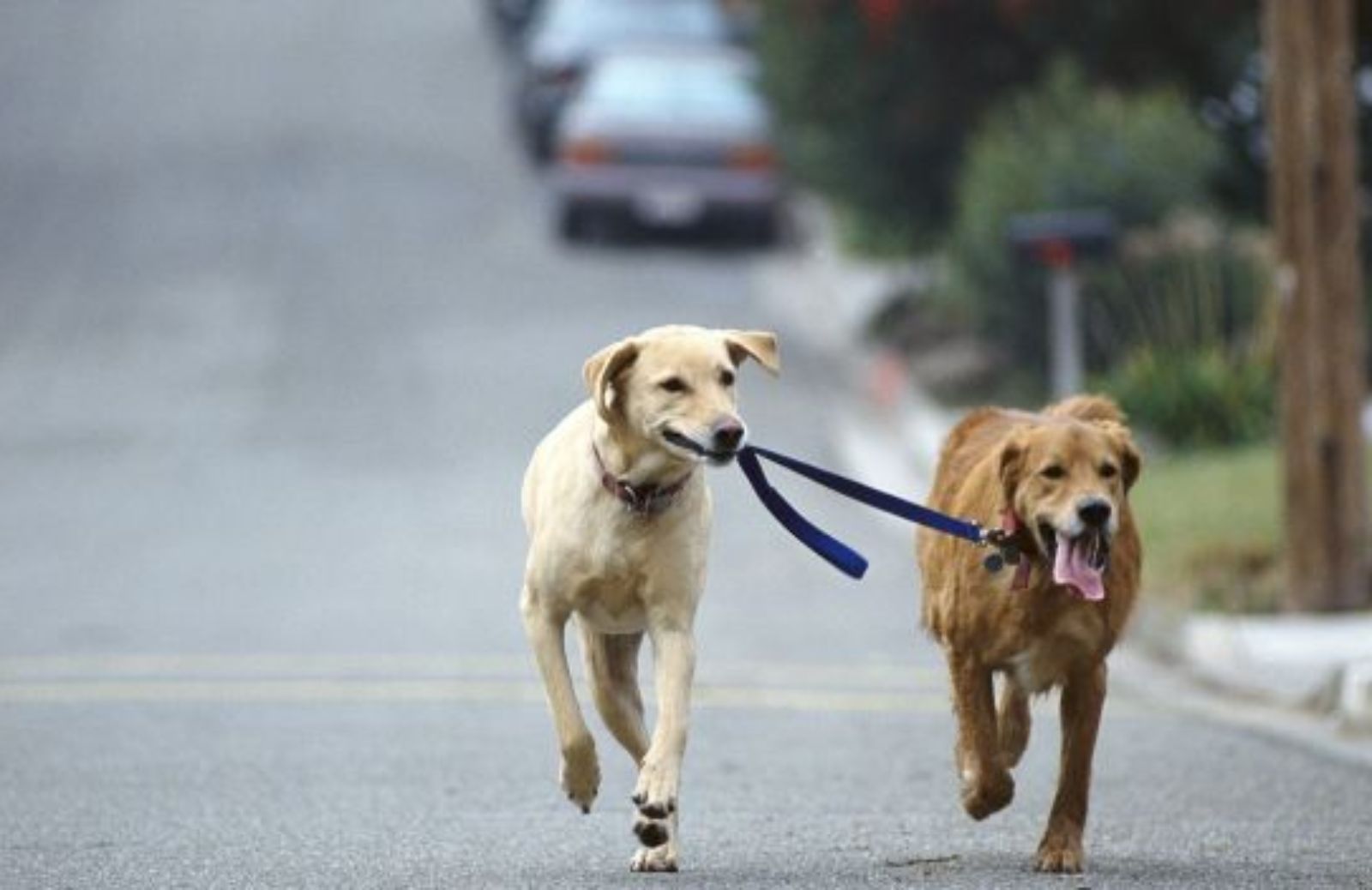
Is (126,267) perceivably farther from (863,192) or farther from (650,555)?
(650,555)

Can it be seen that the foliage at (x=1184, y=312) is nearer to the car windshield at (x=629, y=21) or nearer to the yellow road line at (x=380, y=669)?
the yellow road line at (x=380, y=669)

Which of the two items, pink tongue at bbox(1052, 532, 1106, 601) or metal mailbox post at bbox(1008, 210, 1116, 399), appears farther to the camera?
metal mailbox post at bbox(1008, 210, 1116, 399)

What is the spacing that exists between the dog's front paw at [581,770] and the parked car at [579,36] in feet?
91.9

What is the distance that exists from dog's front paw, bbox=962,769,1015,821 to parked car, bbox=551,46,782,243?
79.3ft

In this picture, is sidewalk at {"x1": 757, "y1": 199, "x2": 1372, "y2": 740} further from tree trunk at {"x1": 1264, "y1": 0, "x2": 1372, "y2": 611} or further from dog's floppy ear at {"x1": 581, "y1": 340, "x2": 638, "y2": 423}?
dog's floppy ear at {"x1": 581, "y1": 340, "x2": 638, "y2": 423}

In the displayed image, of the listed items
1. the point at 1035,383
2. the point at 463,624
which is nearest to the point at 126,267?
the point at 1035,383

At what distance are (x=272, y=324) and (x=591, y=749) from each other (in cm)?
2257

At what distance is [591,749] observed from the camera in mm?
9102

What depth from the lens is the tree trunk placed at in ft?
57.3

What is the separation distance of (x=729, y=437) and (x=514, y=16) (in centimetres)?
3616

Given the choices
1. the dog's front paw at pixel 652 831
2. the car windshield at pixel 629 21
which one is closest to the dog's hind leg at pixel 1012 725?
the dog's front paw at pixel 652 831

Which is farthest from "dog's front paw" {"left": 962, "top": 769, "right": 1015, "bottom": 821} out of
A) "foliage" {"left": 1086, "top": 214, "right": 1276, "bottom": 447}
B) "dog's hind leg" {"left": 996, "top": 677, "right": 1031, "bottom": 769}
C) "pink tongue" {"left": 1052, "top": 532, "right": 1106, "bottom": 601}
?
"foliage" {"left": 1086, "top": 214, "right": 1276, "bottom": 447}

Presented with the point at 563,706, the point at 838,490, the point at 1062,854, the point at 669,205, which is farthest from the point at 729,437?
the point at 669,205

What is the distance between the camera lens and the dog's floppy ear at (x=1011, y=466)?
29.4ft
